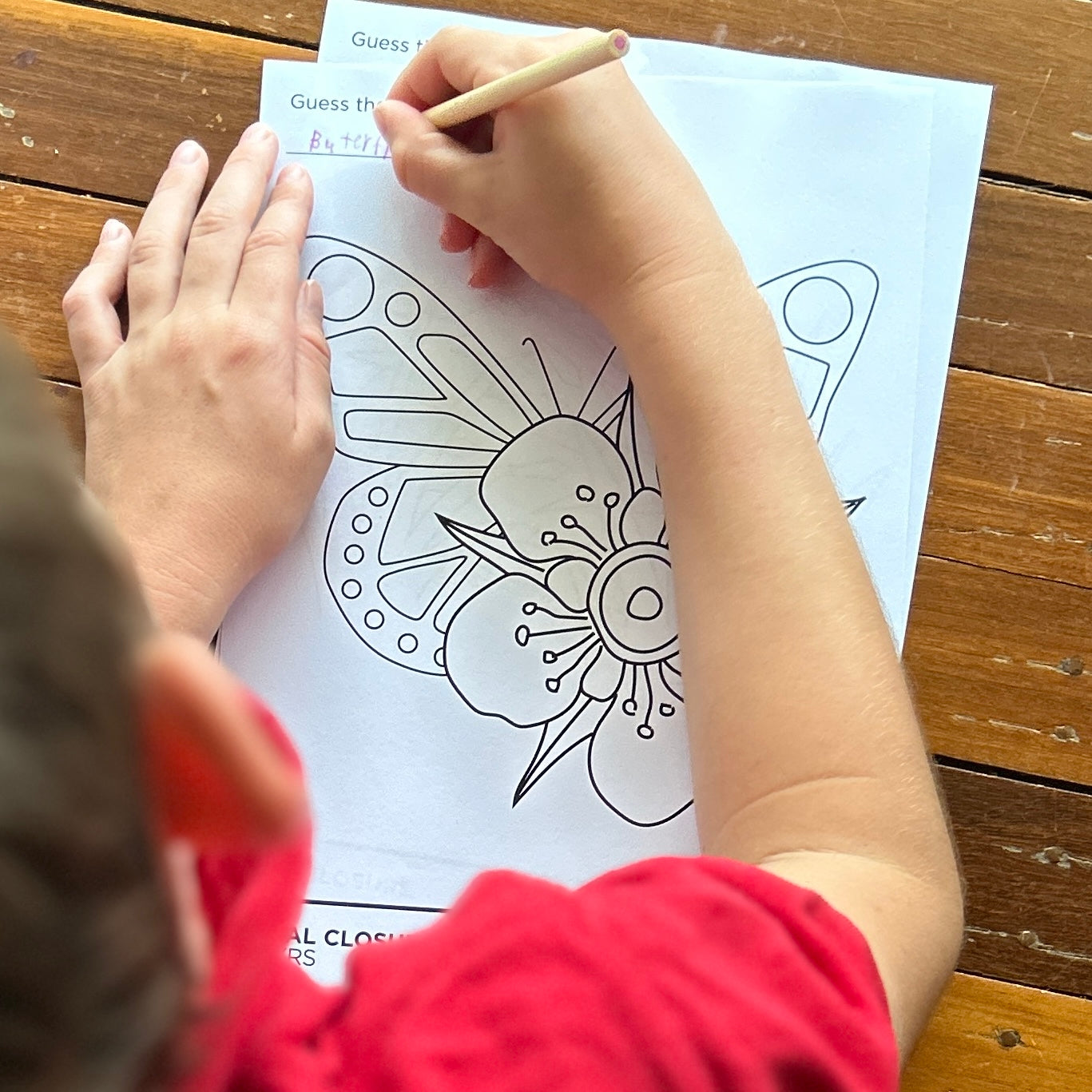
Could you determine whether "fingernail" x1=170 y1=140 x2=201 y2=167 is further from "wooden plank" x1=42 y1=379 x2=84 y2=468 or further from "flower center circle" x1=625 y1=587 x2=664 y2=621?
"flower center circle" x1=625 y1=587 x2=664 y2=621

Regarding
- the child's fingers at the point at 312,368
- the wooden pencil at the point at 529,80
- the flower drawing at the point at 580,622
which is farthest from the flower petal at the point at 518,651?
the wooden pencil at the point at 529,80

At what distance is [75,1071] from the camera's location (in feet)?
0.58

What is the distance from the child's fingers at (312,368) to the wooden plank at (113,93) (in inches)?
3.3

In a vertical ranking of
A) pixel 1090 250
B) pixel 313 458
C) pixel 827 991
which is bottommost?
pixel 827 991

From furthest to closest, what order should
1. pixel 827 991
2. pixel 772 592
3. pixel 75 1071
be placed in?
pixel 772 592 < pixel 827 991 < pixel 75 1071

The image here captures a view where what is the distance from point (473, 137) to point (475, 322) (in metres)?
0.09

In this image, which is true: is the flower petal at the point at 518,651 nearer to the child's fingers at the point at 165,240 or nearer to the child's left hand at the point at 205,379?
the child's left hand at the point at 205,379

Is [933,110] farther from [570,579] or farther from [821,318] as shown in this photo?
[570,579]

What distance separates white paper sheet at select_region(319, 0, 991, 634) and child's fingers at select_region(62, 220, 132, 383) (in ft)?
0.45

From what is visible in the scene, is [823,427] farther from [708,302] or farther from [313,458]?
[313,458]

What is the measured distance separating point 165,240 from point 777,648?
1.12 feet

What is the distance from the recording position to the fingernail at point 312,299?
1.63ft

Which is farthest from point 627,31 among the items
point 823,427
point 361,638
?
point 361,638

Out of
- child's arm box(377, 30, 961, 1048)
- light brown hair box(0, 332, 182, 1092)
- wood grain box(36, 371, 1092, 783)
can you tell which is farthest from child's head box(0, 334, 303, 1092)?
wood grain box(36, 371, 1092, 783)
